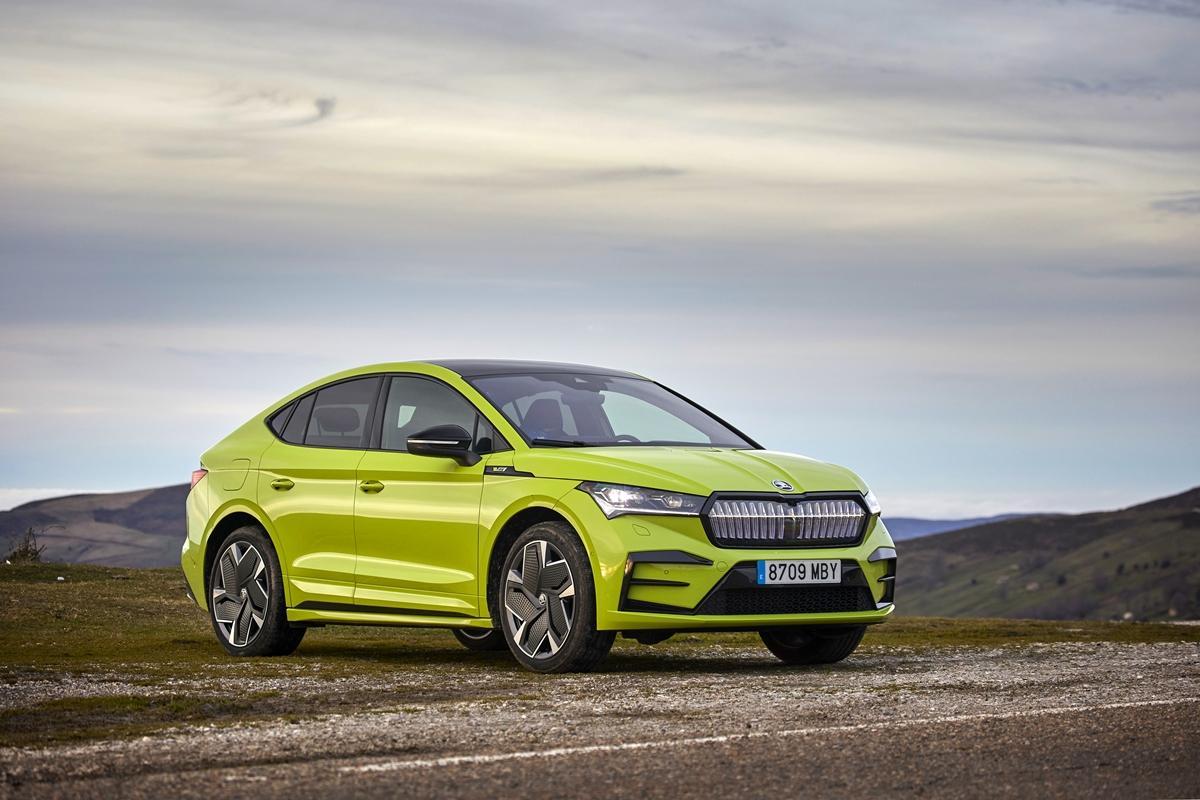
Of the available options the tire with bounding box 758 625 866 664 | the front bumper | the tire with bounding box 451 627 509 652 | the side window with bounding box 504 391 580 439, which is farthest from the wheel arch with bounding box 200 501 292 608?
the tire with bounding box 758 625 866 664

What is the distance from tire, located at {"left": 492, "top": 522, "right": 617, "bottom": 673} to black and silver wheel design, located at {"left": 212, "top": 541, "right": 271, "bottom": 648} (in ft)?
7.55

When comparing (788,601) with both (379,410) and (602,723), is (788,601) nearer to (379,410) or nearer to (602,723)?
(602,723)

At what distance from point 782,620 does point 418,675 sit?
2.15 meters

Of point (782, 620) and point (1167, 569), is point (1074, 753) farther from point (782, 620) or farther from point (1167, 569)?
point (1167, 569)

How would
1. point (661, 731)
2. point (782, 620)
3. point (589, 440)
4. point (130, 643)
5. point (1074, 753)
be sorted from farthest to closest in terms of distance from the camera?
point (130, 643) < point (589, 440) < point (782, 620) < point (661, 731) < point (1074, 753)

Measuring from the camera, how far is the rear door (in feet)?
37.1

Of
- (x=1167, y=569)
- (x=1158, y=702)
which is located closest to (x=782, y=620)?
(x=1158, y=702)

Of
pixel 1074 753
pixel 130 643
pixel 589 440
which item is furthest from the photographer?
pixel 130 643

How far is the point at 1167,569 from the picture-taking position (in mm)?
173500

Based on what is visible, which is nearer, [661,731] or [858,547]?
[661,731]

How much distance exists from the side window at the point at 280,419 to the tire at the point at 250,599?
0.72 m

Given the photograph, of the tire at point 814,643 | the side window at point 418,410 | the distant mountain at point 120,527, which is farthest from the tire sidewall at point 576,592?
the distant mountain at point 120,527

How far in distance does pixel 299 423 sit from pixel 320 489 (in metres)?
0.85

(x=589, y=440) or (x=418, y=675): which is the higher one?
(x=589, y=440)
